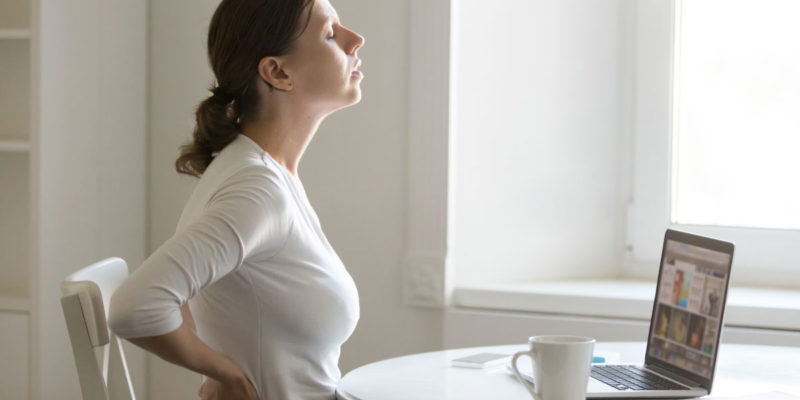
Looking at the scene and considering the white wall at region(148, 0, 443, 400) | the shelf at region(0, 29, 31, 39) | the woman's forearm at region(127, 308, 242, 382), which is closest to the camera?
the woman's forearm at region(127, 308, 242, 382)

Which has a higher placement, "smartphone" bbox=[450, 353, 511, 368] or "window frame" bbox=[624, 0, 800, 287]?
"window frame" bbox=[624, 0, 800, 287]

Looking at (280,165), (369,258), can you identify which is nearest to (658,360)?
(280,165)

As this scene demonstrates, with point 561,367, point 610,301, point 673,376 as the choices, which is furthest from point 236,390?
point 610,301

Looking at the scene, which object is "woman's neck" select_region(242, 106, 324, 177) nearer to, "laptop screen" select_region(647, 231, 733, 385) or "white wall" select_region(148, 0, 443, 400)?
"laptop screen" select_region(647, 231, 733, 385)

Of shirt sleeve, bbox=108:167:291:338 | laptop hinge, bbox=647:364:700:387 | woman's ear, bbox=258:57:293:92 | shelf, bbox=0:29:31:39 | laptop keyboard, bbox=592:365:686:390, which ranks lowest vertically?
laptop keyboard, bbox=592:365:686:390

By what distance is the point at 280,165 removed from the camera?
4.63ft

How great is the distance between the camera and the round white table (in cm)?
132

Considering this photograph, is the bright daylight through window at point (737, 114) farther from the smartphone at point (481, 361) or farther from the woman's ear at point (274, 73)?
the woman's ear at point (274, 73)

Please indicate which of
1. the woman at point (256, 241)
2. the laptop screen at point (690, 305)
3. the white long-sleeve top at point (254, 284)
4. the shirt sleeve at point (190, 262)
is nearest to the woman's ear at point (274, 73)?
the woman at point (256, 241)

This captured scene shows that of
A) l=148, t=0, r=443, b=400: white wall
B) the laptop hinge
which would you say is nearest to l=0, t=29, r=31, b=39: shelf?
l=148, t=0, r=443, b=400: white wall

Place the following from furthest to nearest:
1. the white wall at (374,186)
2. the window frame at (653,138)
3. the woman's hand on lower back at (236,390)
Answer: the window frame at (653,138)
the white wall at (374,186)
the woman's hand on lower back at (236,390)

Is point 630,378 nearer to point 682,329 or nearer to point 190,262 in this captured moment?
point 682,329

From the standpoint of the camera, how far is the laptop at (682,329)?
130 cm

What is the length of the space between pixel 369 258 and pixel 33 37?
101 cm
